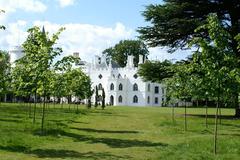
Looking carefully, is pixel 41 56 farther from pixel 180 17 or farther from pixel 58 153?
pixel 180 17

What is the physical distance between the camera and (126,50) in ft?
398

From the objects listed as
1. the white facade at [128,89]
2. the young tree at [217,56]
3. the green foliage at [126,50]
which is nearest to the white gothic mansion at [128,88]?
the white facade at [128,89]

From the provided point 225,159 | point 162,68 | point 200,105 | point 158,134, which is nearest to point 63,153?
point 225,159

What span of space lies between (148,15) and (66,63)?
19118mm

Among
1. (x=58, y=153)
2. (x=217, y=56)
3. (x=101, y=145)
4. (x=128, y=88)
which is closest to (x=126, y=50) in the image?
(x=128, y=88)

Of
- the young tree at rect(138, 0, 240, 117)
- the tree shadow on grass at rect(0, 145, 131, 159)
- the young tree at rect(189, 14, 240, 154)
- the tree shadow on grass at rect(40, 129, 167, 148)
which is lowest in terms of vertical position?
the tree shadow on grass at rect(0, 145, 131, 159)

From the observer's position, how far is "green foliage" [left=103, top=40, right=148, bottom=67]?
4685 inches

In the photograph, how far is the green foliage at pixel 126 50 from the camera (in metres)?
119

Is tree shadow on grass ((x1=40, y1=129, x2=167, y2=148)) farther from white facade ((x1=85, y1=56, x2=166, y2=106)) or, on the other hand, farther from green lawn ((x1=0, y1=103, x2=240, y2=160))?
white facade ((x1=85, y1=56, x2=166, y2=106))

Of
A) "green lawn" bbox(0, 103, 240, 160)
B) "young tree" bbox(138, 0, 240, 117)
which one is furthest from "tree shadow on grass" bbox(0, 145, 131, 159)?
"young tree" bbox(138, 0, 240, 117)

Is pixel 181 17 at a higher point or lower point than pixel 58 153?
higher

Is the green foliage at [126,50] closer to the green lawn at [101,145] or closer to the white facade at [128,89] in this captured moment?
the white facade at [128,89]

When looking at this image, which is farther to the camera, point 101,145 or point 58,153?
point 101,145

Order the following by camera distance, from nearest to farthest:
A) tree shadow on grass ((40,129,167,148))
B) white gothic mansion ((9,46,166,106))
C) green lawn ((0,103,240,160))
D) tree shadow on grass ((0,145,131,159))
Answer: tree shadow on grass ((0,145,131,159)) → green lawn ((0,103,240,160)) → tree shadow on grass ((40,129,167,148)) → white gothic mansion ((9,46,166,106))
